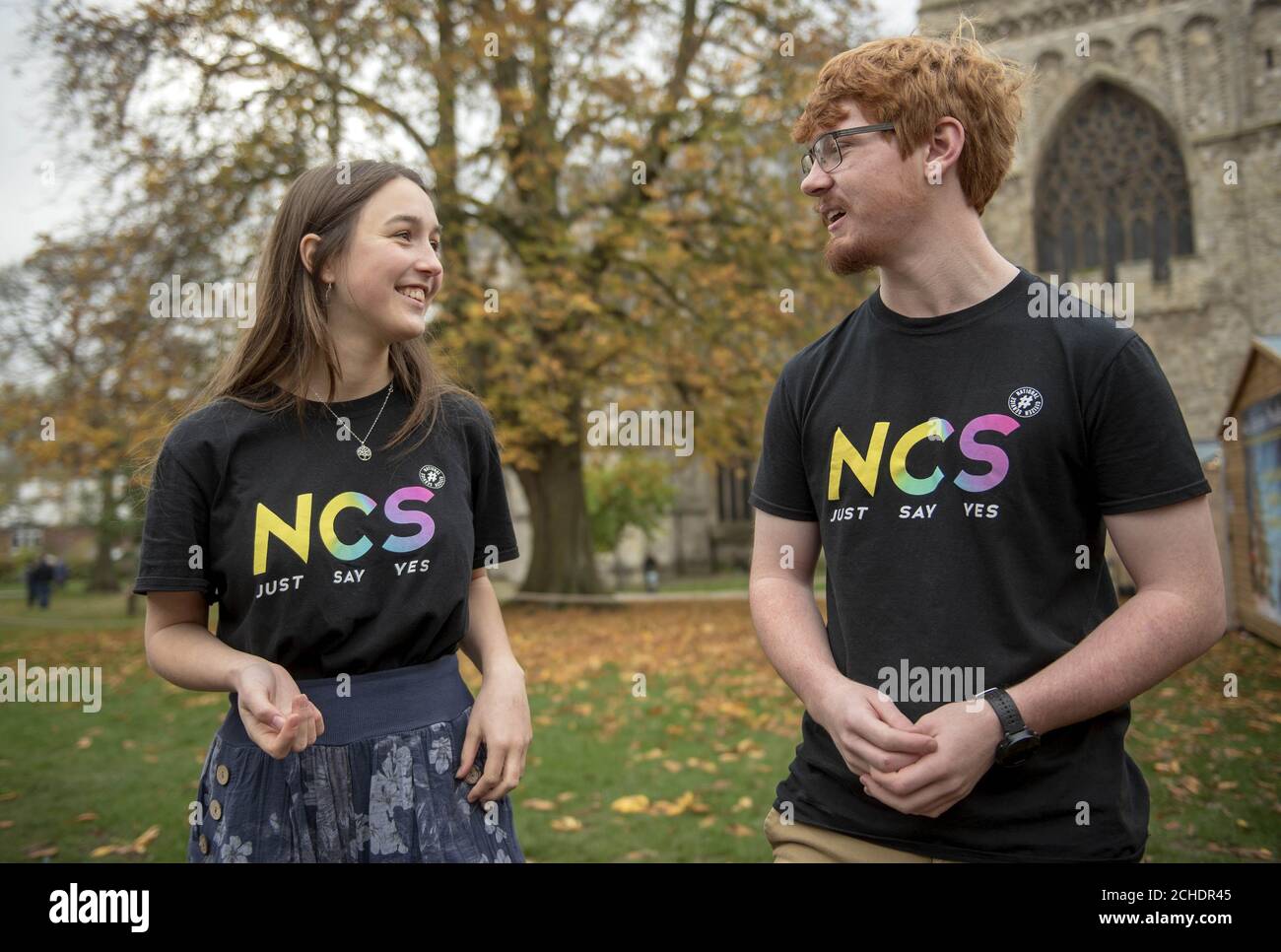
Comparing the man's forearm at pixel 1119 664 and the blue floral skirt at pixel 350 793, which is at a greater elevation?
the man's forearm at pixel 1119 664

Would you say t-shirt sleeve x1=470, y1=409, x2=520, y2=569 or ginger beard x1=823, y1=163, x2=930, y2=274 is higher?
ginger beard x1=823, y1=163, x2=930, y2=274

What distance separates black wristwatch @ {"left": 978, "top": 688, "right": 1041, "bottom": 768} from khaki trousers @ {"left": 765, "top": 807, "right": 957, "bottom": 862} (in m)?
0.24

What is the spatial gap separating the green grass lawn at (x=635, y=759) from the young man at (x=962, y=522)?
136 inches

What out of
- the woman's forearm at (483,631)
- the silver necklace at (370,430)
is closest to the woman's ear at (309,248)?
the silver necklace at (370,430)

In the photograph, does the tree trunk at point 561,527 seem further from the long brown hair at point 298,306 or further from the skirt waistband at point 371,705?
the skirt waistband at point 371,705

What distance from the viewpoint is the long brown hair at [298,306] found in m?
2.10

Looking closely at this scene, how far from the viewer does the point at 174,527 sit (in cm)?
192

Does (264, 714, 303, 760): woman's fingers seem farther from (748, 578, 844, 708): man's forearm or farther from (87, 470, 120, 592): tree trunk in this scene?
(87, 470, 120, 592): tree trunk

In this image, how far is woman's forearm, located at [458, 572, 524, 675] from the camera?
2.16 meters

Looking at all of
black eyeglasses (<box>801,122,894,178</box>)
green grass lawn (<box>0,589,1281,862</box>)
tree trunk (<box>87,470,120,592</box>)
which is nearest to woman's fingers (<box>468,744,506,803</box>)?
black eyeglasses (<box>801,122,894,178</box>)

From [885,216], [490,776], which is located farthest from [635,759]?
[885,216]

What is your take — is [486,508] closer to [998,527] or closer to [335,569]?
[335,569]

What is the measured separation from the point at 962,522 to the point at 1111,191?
33.5 m

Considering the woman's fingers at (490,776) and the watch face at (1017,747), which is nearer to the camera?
the watch face at (1017,747)
